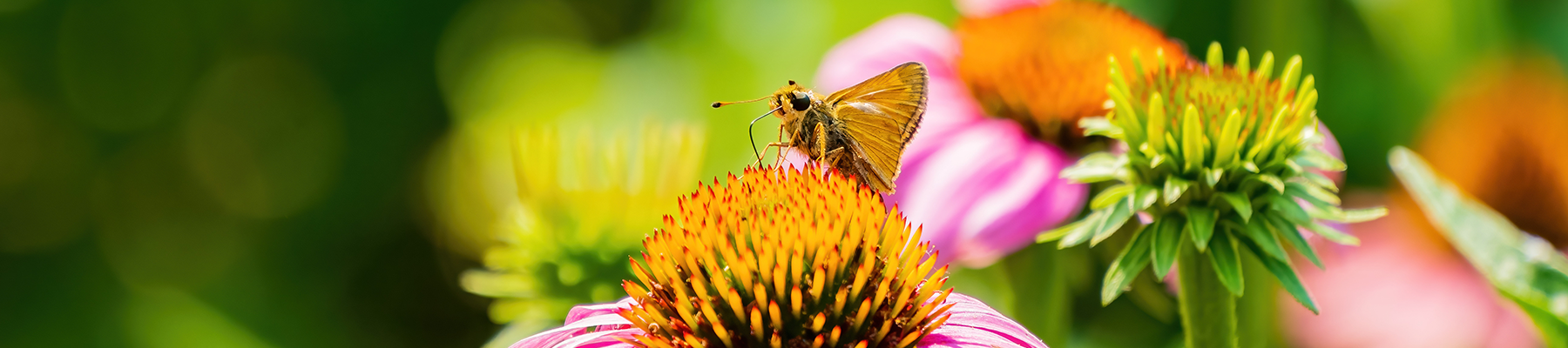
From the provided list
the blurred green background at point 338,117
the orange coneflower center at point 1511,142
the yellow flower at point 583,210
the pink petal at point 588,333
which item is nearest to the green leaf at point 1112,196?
the pink petal at point 588,333

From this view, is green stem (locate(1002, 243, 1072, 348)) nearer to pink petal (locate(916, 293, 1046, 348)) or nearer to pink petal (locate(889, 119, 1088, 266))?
pink petal (locate(889, 119, 1088, 266))

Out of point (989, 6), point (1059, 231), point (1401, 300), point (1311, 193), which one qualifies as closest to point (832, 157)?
point (1059, 231)

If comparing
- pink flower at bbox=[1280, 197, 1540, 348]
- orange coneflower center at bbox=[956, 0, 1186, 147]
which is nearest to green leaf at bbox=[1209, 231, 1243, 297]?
orange coneflower center at bbox=[956, 0, 1186, 147]

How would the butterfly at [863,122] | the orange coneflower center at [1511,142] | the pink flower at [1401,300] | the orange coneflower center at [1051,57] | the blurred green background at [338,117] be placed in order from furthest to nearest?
the blurred green background at [338,117] → the orange coneflower center at [1511,142] → the pink flower at [1401,300] → the orange coneflower center at [1051,57] → the butterfly at [863,122]

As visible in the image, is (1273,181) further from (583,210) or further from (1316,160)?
(583,210)

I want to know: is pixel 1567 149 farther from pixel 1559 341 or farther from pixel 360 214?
pixel 360 214

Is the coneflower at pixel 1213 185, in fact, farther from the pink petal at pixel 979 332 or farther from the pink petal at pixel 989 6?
the pink petal at pixel 989 6
